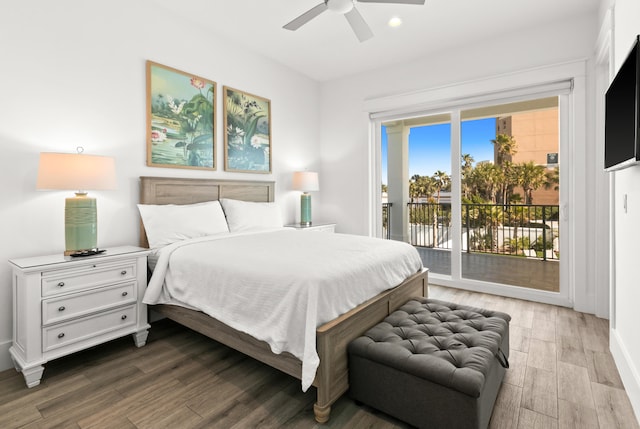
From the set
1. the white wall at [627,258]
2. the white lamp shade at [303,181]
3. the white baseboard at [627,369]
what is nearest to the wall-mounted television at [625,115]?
the white wall at [627,258]

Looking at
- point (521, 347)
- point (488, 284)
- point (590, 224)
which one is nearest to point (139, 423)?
point (521, 347)

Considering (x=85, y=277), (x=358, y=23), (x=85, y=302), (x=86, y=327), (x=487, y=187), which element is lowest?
(x=86, y=327)

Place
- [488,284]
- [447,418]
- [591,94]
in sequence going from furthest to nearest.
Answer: [488,284] → [591,94] → [447,418]

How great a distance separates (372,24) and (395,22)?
231 mm

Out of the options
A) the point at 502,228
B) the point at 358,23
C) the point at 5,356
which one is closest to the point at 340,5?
the point at 358,23

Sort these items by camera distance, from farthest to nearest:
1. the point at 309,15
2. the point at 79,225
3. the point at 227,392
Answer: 1. the point at 309,15
2. the point at 79,225
3. the point at 227,392

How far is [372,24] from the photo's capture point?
338 centimetres

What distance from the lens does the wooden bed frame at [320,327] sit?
1.67 m

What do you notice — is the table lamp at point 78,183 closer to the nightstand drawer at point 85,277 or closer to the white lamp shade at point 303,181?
the nightstand drawer at point 85,277

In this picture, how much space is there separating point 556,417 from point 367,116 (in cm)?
380

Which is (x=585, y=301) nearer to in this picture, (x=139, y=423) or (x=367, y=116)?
(x=367, y=116)

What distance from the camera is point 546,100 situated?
11.4ft

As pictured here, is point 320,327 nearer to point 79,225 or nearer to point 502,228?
point 79,225

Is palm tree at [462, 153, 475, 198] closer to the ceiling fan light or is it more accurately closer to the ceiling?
the ceiling
